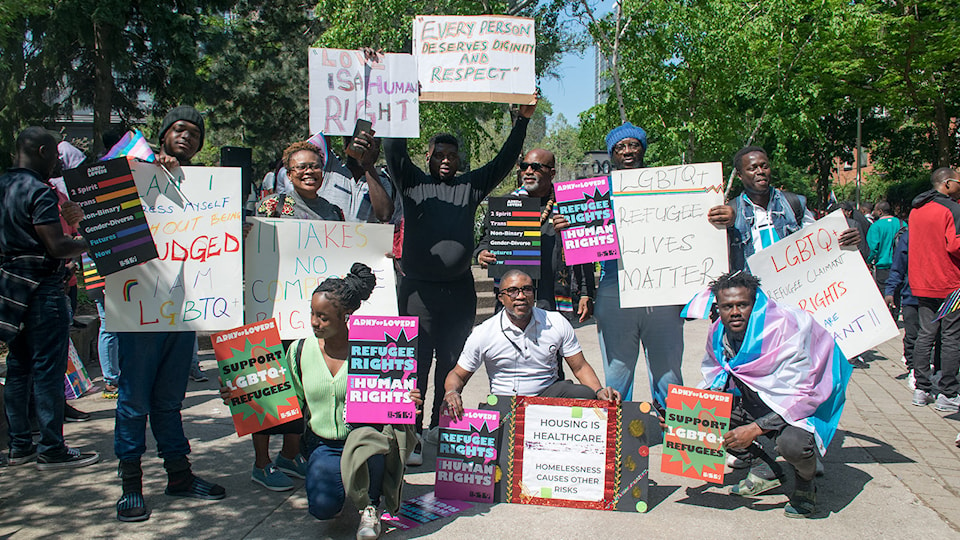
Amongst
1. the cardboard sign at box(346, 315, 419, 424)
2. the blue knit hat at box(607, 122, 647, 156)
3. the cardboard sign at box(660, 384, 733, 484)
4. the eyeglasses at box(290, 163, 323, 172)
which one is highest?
the blue knit hat at box(607, 122, 647, 156)

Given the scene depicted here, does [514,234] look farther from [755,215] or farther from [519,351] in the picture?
[755,215]

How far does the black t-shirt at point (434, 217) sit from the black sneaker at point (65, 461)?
235cm

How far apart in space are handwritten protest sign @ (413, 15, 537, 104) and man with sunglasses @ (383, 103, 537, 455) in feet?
0.81

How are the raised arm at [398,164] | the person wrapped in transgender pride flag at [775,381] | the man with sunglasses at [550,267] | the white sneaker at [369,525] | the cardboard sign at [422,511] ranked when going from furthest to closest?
the man with sunglasses at [550,267]
the raised arm at [398,164]
the person wrapped in transgender pride flag at [775,381]
the cardboard sign at [422,511]
the white sneaker at [369,525]

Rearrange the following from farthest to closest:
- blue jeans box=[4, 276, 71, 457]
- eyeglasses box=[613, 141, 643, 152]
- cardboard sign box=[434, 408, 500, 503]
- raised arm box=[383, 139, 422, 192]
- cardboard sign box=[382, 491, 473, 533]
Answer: eyeglasses box=[613, 141, 643, 152]
raised arm box=[383, 139, 422, 192]
blue jeans box=[4, 276, 71, 457]
cardboard sign box=[434, 408, 500, 503]
cardboard sign box=[382, 491, 473, 533]

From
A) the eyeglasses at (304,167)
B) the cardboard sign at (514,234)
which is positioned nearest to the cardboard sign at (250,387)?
the eyeglasses at (304,167)

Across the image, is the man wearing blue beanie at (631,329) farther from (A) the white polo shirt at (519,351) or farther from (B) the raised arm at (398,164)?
(B) the raised arm at (398,164)

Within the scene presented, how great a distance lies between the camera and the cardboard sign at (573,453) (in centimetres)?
406

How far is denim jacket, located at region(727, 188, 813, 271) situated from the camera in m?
4.87

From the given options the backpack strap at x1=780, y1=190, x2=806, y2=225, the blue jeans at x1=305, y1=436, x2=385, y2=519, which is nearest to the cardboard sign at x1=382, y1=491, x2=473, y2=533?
the blue jeans at x1=305, y1=436, x2=385, y2=519

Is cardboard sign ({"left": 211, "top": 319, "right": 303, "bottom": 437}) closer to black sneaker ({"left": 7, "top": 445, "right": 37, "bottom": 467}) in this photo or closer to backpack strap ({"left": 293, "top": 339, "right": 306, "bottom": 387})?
backpack strap ({"left": 293, "top": 339, "right": 306, "bottom": 387})

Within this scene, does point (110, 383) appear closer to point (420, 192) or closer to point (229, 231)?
point (229, 231)

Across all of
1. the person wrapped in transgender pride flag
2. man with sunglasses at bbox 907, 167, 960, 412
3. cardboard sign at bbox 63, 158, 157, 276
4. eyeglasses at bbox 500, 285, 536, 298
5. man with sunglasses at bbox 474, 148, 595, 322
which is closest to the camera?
cardboard sign at bbox 63, 158, 157, 276

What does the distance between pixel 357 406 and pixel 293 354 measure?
0.54m
